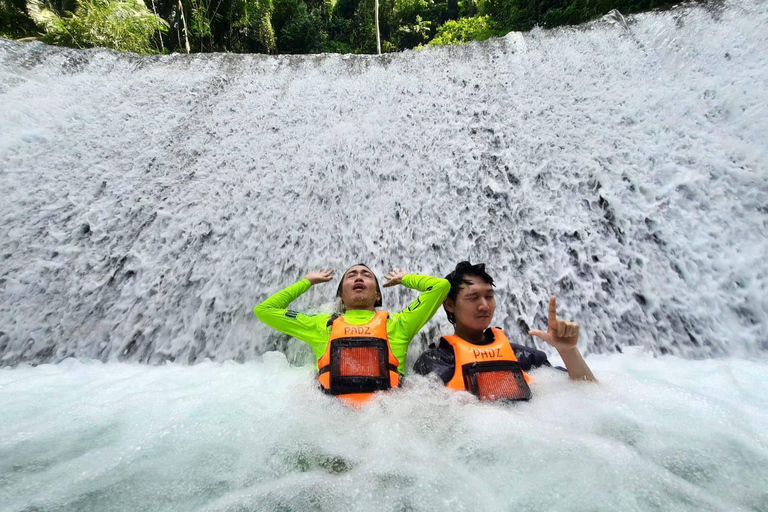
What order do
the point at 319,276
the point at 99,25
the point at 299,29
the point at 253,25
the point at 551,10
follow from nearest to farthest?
the point at 319,276
the point at 551,10
the point at 99,25
the point at 253,25
the point at 299,29

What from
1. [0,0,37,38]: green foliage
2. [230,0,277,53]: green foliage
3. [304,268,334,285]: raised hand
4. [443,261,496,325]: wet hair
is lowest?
[443,261,496,325]: wet hair

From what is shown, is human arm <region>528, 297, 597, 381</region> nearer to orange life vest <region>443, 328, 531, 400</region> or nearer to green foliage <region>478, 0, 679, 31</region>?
orange life vest <region>443, 328, 531, 400</region>

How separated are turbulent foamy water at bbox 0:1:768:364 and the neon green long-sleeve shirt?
447 millimetres

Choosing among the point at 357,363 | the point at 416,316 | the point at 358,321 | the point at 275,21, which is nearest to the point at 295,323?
the point at 358,321

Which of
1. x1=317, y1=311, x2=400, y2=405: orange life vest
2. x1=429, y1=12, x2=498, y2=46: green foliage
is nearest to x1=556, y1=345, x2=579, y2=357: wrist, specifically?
x1=317, y1=311, x2=400, y2=405: orange life vest

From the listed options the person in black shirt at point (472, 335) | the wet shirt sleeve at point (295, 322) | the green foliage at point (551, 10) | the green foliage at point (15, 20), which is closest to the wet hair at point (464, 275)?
the person in black shirt at point (472, 335)

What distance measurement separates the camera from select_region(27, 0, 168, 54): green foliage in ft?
37.6

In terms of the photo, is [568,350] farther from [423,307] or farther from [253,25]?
[253,25]

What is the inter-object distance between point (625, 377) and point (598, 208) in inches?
71.4

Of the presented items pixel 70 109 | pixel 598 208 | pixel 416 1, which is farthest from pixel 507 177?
pixel 416 1

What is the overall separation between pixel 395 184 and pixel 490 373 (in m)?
2.65

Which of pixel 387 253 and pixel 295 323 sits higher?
pixel 387 253

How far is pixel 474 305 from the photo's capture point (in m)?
2.29

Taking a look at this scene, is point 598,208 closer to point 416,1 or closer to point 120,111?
point 120,111
